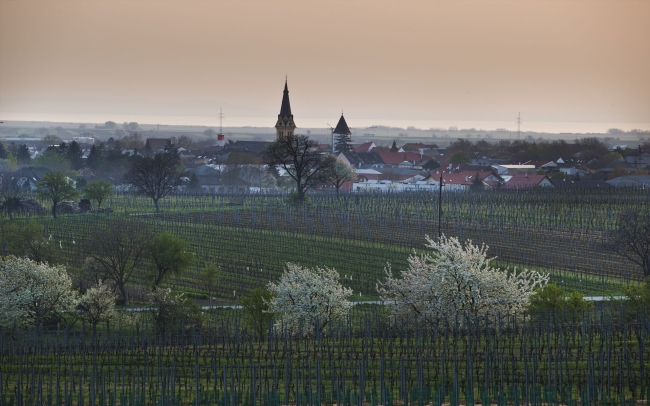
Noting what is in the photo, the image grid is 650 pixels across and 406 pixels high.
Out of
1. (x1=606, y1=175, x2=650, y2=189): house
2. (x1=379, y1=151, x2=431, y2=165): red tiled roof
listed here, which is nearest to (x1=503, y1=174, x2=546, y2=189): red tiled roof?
(x1=606, y1=175, x2=650, y2=189): house

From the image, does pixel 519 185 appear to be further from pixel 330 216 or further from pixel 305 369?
pixel 305 369

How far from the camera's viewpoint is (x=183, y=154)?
165625 mm

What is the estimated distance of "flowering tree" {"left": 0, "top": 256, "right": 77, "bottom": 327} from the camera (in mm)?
35062

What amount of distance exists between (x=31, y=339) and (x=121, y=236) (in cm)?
1165

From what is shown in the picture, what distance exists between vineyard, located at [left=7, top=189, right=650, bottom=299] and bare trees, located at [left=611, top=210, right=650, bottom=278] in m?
0.72

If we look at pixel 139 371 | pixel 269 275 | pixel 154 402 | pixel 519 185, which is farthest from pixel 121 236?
pixel 519 185

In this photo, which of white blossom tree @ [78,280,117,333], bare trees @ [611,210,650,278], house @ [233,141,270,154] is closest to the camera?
white blossom tree @ [78,280,117,333]

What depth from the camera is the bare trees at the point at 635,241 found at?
4559 cm

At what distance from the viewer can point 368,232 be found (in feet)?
186

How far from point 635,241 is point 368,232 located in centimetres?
1569

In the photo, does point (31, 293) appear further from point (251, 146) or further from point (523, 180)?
point (251, 146)

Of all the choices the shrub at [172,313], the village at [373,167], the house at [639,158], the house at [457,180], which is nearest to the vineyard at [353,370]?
the shrub at [172,313]

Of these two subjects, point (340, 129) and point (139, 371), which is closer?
point (139, 371)

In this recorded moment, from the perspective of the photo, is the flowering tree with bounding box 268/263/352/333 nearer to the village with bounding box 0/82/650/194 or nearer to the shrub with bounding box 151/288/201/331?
the shrub with bounding box 151/288/201/331
